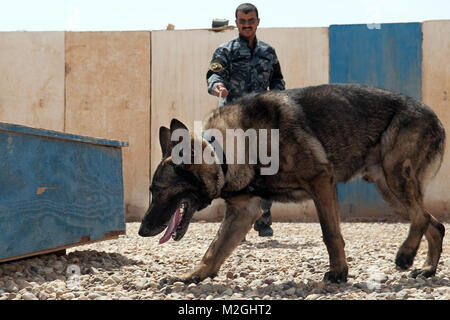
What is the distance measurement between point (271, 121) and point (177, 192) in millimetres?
781

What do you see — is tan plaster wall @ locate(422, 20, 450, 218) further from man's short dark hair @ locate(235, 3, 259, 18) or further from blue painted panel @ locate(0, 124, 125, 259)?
blue painted panel @ locate(0, 124, 125, 259)

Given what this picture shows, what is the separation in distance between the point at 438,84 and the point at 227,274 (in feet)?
21.0

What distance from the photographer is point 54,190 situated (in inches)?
148

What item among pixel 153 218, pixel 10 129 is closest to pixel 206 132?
pixel 153 218

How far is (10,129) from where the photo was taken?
10.9 ft

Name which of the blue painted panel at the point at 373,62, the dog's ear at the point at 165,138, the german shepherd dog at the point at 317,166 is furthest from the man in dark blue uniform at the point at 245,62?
the blue painted panel at the point at 373,62

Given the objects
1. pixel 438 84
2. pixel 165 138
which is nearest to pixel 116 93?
pixel 438 84

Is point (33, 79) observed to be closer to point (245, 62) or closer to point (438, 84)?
point (245, 62)

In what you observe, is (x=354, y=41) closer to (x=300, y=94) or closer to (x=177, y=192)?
(x=300, y=94)

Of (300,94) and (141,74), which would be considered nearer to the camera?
(300,94)

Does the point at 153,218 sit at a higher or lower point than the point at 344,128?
lower

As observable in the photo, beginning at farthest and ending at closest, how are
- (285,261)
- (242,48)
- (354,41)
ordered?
(354,41)
(242,48)
(285,261)

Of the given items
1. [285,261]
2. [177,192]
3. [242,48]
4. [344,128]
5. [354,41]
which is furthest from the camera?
[354,41]

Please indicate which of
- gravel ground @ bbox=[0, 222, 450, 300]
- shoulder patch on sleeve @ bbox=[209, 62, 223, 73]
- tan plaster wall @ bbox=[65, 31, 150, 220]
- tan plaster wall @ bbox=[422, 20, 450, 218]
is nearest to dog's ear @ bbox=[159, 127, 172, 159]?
gravel ground @ bbox=[0, 222, 450, 300]
